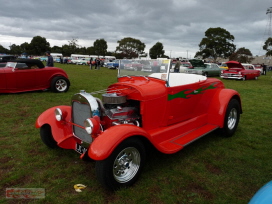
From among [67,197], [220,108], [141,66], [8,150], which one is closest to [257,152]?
[220,108]

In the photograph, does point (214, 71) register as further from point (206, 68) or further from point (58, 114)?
point (58, 114)

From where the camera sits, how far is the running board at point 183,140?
3298 millimetres

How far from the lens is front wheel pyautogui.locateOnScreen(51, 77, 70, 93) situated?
9.28 m

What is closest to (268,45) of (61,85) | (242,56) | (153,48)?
(242,56)

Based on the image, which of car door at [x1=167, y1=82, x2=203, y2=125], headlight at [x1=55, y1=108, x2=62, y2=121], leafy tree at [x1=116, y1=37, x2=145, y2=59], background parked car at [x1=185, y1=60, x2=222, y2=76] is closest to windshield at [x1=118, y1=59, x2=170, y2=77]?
car door at [x1=167, y1=82, x2=203, y2=125]

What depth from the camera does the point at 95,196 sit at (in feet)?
8.79

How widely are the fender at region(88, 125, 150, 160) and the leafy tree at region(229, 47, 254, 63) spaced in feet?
187

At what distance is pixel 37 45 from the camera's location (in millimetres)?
75750

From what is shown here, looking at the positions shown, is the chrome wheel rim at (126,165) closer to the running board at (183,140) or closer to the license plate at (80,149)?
the running board at (183,140)

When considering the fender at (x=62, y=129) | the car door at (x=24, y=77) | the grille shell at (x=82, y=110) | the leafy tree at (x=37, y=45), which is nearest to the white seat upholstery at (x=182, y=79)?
the grille shell at (x=82, y=110)

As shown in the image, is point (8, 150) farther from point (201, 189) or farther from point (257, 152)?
point (257, 152)

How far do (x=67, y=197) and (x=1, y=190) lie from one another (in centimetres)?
95

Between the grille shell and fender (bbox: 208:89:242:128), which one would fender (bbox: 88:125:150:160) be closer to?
the grille shell

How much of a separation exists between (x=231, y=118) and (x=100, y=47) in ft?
259
